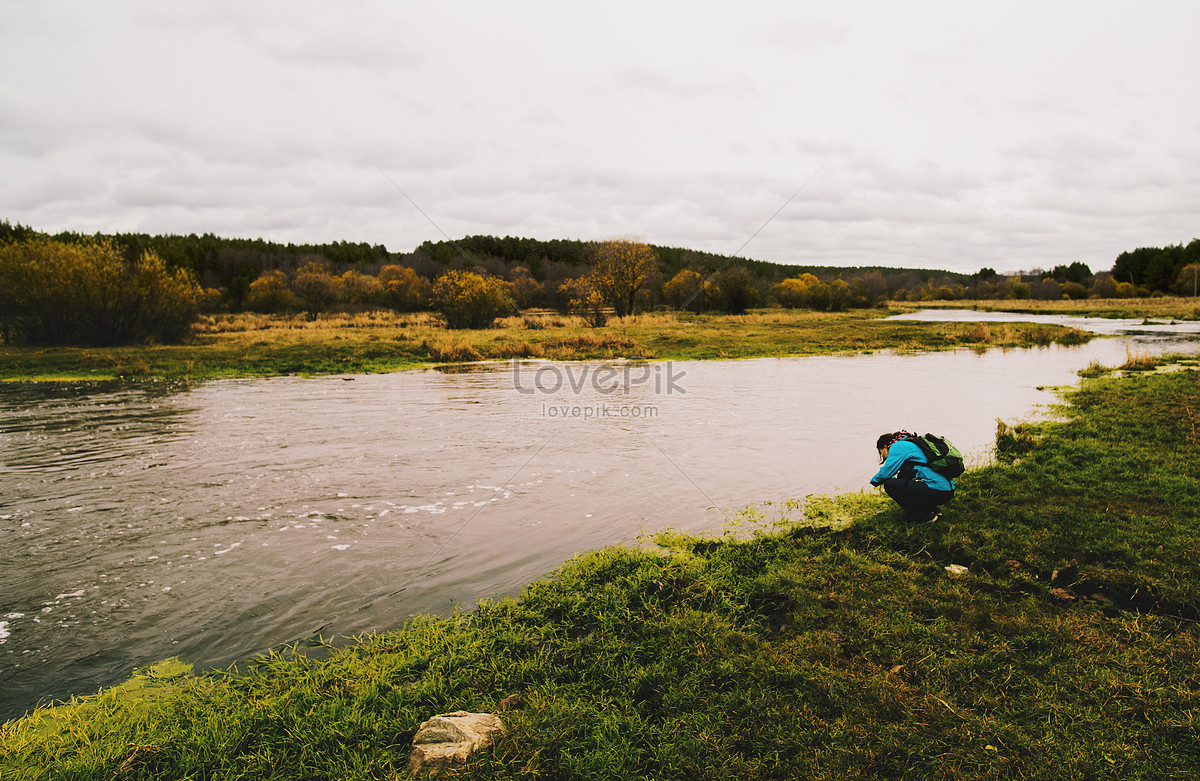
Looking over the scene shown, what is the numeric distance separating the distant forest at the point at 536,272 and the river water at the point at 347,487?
2830 cm

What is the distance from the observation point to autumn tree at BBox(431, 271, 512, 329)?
1642 inches

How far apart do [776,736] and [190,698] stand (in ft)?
13.3

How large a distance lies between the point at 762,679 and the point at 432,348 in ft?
90.6

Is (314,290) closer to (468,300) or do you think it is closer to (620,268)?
(468,300)

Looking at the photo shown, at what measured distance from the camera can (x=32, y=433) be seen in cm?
1334

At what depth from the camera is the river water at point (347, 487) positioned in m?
5.61

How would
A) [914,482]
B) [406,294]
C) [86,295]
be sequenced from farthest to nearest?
[406,294] → [86,295] → [914,482]

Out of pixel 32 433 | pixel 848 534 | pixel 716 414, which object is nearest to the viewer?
pixel 848 534

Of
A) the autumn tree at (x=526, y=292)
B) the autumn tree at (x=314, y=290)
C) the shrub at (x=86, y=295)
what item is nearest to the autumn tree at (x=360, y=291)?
the autumn tree at (x=314, y=290)

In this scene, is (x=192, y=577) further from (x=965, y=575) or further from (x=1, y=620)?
(x=965, y=575)

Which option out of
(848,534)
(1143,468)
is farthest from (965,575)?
(1143,468)

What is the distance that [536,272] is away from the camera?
410 ft

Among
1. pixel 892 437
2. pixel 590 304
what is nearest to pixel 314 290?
pixel 590 304

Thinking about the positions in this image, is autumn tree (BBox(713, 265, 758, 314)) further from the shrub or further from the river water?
the shrub
